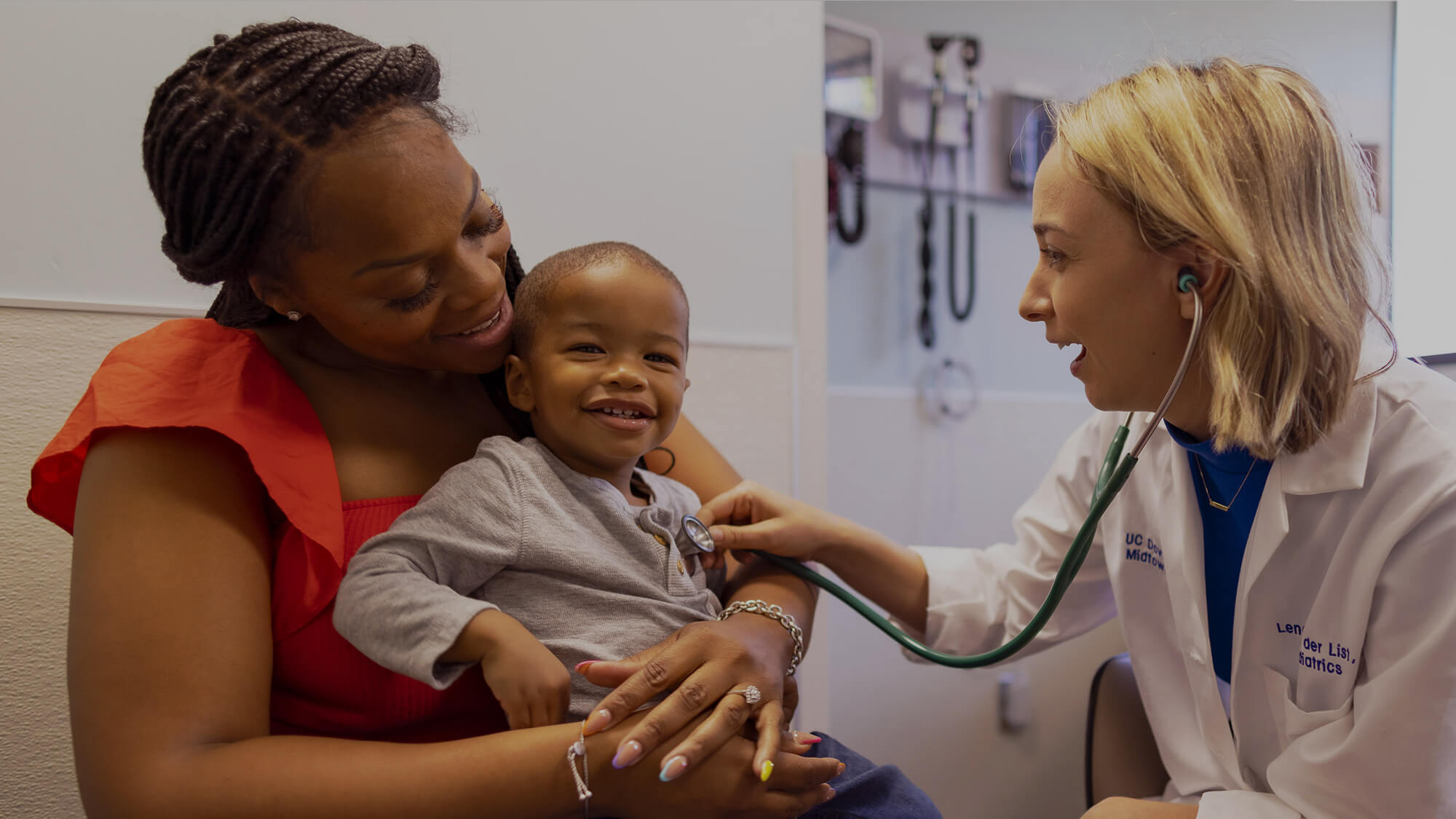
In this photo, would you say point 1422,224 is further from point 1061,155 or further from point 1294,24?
point 1061,155

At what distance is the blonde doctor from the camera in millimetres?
1036

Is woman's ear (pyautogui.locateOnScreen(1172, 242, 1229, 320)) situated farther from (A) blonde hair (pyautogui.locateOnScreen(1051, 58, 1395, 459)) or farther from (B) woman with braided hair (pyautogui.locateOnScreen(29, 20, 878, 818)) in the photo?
(B) woman with braided hair (pyautogui.locateOnScreen(29, 20, 878, 818))

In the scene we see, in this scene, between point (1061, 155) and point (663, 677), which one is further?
point (1061, 155)

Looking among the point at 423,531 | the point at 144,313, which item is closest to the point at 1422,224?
the point at 423,531

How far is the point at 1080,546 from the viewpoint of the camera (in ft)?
3.85

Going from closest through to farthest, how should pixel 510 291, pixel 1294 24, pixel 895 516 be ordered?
pixel 510 291 < pixel 895 516 < pixel 1294 24

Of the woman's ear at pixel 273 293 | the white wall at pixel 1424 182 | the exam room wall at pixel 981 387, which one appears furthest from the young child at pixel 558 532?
the white wall at pixel 1424 182

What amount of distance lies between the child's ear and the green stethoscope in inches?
9.0

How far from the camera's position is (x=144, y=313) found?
1.38m

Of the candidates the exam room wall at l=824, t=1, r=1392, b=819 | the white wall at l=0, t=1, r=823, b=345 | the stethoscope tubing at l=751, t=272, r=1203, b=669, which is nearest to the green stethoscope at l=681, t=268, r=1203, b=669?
the stethoscope tubing at l=751, t=272, r=1203, b=669

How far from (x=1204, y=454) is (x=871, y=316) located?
56.2 inches

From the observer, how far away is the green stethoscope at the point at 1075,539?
3.48ft

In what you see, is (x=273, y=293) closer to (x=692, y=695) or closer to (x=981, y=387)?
(x=692, y=695)

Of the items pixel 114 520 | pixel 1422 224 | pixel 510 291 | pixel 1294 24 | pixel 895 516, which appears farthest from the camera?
pixel 1294 24
